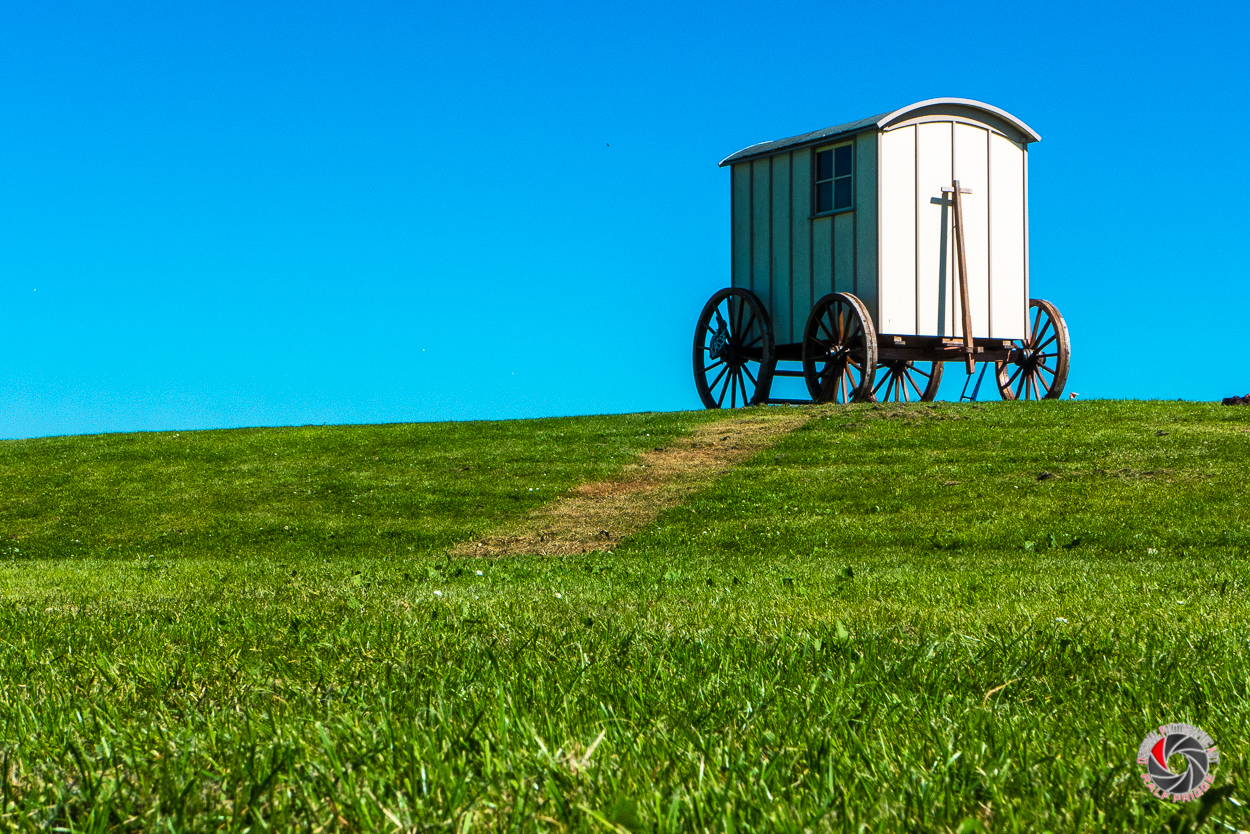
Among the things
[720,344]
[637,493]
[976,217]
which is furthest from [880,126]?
[637,493]

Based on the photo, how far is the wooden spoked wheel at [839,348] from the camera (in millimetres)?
23797

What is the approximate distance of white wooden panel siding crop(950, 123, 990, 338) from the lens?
25.0 m

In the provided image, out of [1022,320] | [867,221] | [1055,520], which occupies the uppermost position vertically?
[867,221]

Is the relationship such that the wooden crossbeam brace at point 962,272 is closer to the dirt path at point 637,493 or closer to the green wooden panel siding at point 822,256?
the green wooden panel siding at point 822,256

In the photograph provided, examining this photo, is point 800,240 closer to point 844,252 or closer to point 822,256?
point 822,256

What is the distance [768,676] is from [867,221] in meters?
21.9

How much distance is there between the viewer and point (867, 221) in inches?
950

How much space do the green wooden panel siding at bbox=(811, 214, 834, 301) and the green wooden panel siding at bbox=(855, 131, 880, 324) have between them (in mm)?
782

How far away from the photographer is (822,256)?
25.5 m

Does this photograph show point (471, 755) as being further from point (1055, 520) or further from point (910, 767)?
point (1055, 520)

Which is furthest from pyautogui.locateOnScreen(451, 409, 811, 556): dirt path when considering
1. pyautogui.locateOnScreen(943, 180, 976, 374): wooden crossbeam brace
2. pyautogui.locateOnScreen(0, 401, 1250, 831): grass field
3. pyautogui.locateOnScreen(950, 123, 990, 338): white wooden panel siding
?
pyautogui.locateOnScreen(950, 123, 990, 338): white wooden panel siding

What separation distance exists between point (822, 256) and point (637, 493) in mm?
11464

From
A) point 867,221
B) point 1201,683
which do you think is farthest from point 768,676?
point 867,221

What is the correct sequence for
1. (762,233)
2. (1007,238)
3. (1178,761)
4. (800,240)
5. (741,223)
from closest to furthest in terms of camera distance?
(1178,761)
(1007,238)
(800,240)
(762,233)
(741,223)
